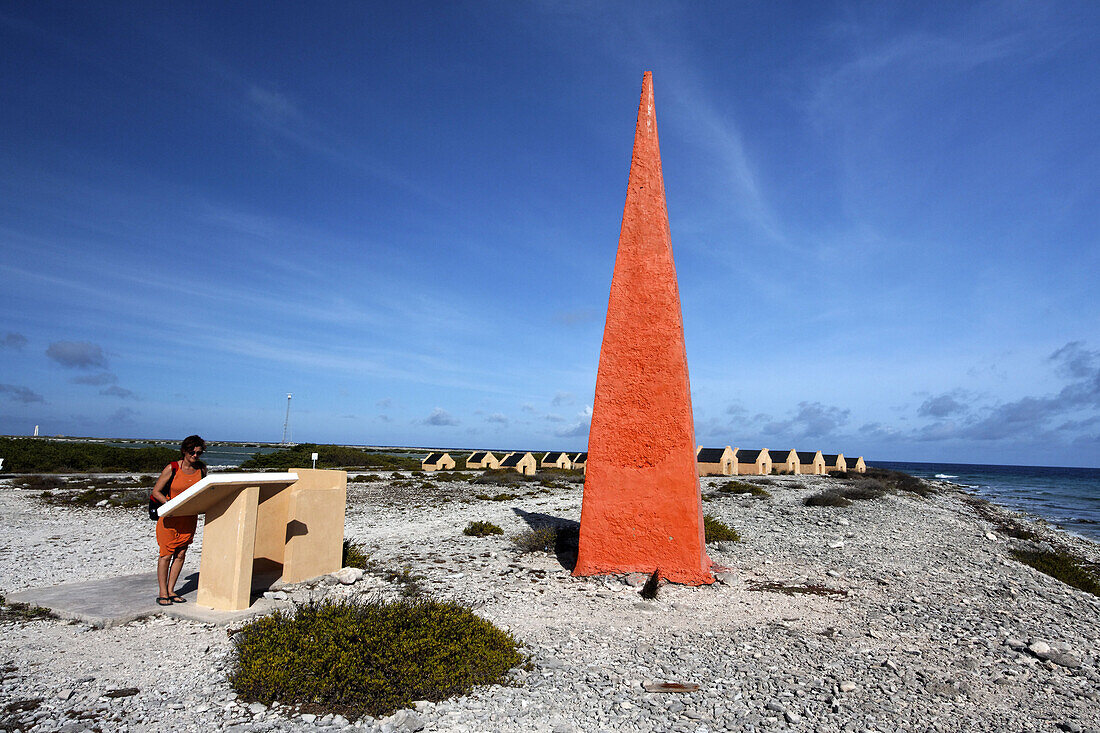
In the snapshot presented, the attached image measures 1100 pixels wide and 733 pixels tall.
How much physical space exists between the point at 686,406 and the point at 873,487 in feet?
91.6

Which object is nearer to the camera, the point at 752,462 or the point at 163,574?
the point at 163,574

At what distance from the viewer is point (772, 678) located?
5.00 metres

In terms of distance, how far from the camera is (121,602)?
20.4 ft

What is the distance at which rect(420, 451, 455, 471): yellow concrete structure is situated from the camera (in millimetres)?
41312

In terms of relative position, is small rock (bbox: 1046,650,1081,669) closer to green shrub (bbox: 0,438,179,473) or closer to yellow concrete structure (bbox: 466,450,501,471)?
yellow concrete structure (bbox: 466,450,501,471)

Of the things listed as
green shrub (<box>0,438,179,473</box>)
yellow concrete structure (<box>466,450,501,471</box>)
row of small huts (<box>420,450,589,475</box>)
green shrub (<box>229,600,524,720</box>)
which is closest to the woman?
green shrub (<box>229,600,524,720</box>)

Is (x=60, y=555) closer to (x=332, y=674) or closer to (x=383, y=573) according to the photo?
(x=383, y=573)

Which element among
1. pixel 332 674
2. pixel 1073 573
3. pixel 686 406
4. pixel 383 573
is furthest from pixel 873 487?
pixel 332 674

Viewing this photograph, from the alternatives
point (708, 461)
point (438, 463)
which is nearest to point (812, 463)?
point (708, 461)

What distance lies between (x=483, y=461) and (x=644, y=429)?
36.3m

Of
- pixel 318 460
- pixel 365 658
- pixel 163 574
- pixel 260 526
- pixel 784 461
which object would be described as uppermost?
pixel 784 461

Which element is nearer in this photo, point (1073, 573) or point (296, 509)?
point (296, 509)

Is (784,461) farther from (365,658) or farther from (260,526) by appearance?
(365,658)

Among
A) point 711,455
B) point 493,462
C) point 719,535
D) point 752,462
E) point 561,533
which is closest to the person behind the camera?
point 561,533
